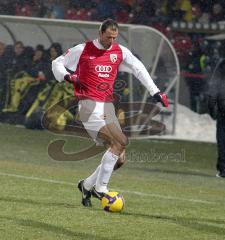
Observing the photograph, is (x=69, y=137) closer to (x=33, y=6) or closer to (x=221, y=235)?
(x=33, y=6)

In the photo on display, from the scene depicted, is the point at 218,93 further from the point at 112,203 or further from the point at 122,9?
the point at 122,9

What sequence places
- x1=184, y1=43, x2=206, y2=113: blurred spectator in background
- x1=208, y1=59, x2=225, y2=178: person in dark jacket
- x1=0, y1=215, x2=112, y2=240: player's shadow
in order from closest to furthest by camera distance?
x1=0, y1=215, x2=112, y2=240: player's shadow
x1=208, y1=59, x2=225, y2=178: person in dark jacket
x1=184, y1=43, x2=206, y2=113: blurred spectator in background

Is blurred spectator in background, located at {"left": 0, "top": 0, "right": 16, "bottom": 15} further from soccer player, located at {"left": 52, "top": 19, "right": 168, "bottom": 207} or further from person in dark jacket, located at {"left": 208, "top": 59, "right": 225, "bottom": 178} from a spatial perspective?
soccer player, located at {"left": 52, "top": 19, "right": 168, "bottom": 207}

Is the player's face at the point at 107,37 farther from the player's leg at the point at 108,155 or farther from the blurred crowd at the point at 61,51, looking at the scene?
the blurred crowd at the point at 61,51

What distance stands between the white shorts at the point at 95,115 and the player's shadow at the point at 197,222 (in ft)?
3.66

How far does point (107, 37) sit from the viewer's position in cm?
1108

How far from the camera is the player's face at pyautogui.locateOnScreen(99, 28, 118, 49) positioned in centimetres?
1097

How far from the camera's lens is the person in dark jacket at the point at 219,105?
15203 mm

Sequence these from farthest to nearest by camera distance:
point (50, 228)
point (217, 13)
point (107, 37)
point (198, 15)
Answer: point (198, 15) → point (217, 13) → point (107, 37) → point (50, 228)

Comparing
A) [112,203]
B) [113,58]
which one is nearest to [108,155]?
[112,203]

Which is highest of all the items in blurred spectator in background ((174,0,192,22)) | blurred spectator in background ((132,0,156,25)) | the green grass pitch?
the green grass pitch

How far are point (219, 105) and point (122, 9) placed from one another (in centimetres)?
1311

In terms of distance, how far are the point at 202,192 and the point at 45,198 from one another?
2581 millimetres

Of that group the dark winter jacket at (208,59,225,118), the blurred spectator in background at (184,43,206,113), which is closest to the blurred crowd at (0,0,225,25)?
the blurred spectator in background at (184,43,206,113)
